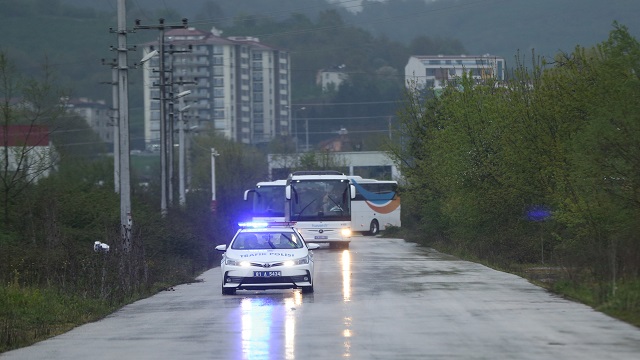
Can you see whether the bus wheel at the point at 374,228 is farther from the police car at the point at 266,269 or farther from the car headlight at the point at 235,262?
the car headlight at the point at 235,262

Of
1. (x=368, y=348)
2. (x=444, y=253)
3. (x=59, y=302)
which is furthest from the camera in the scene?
(x=444, y=253)

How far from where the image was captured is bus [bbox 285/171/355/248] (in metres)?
50.5

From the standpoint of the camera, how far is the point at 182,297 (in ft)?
83.3

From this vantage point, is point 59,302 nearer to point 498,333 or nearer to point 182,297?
point 182,297

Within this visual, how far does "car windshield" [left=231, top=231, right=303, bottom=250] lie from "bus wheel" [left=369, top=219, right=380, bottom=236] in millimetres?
48091

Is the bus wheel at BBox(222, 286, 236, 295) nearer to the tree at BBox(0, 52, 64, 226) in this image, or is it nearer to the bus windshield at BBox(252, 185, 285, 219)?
the tree at BBox(0, 52, 64, 226)

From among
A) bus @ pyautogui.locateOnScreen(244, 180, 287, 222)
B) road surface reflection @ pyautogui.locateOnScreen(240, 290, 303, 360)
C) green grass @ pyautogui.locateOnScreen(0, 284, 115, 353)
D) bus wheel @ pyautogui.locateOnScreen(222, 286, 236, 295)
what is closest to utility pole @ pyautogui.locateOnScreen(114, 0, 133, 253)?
bus wheel @ pyautogui.locateOnScreen(222, 286, 236, 295)

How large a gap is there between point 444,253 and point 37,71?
146m

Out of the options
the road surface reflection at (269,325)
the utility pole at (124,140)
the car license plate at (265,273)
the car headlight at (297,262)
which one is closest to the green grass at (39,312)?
the road surface reflection at (269,325)

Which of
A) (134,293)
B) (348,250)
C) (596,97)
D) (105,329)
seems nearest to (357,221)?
(348,250)

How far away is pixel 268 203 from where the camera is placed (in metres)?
55.9

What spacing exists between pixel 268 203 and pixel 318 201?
5610 millimetres

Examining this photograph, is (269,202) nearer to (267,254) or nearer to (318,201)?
(318,201)

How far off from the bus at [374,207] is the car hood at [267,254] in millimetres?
45812
